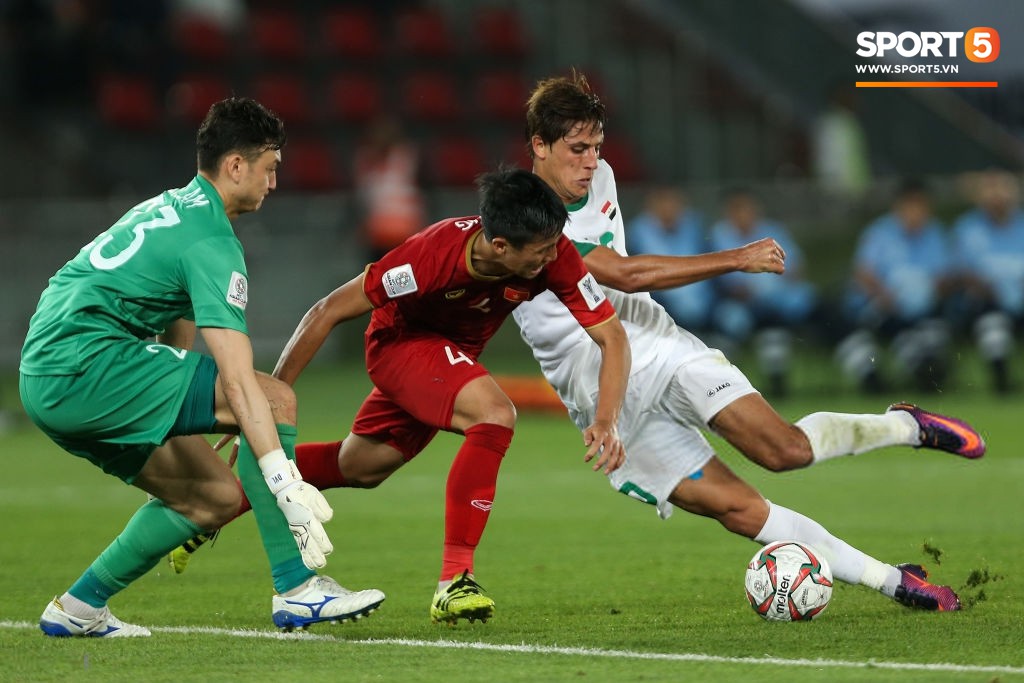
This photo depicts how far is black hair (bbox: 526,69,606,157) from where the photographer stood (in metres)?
6.65

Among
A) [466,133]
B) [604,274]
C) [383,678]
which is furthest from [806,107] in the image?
[383,678]

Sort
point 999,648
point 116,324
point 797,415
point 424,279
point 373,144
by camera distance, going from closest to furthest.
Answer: point 999,648
point 116,324
point 424,279
point 797,415
point 373,144

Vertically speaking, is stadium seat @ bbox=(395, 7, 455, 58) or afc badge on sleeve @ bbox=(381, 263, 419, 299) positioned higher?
stadium seat @ bbox=(395, 7, 455, 58)

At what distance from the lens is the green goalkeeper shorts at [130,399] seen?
18.6ft

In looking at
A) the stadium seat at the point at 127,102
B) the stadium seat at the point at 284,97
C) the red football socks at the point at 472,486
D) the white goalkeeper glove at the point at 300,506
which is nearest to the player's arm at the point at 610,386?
the red football socks at the point at 472,486

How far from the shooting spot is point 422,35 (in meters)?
21.5

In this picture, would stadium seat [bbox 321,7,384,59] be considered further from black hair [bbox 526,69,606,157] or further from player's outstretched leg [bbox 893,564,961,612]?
player's outstretched leg [bbox 893,564,961,612]

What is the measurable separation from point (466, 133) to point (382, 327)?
15.1 m

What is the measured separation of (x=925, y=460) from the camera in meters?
12.4

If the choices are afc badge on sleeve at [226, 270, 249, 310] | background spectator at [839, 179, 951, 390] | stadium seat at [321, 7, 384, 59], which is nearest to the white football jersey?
afc badge on sleeve at [226, 270, 249, 310]

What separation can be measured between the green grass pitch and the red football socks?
1.12 feet

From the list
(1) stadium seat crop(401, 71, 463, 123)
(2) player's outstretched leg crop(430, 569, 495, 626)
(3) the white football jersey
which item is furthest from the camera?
(1) stadium seat crop(401, 71, 463, 123)

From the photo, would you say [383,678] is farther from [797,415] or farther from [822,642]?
[797,415]

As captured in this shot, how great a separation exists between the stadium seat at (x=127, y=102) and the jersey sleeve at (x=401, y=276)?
14.6 m
